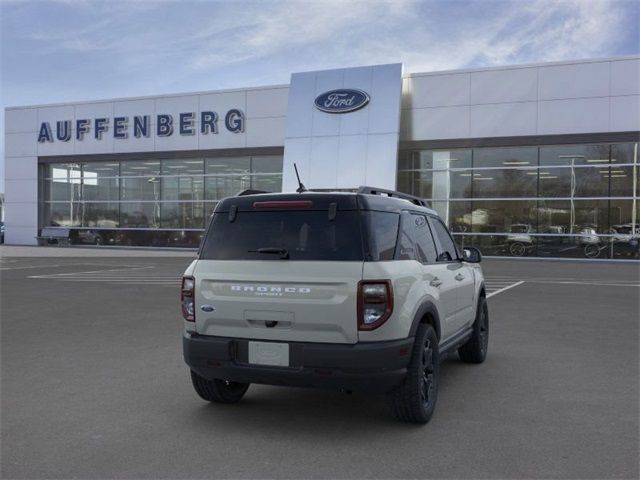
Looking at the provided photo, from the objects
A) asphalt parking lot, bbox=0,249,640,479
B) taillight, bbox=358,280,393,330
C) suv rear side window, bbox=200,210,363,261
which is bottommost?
asphalt parking lot, bbox=0,249,640,479

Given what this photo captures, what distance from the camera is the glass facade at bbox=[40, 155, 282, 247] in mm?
31844

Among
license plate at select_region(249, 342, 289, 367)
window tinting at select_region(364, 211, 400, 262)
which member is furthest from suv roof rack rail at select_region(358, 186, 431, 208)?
license plate at select_region(249, 342, 289, 367)

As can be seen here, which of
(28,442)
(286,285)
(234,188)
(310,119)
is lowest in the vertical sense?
(28,442)

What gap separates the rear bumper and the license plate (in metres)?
0.03

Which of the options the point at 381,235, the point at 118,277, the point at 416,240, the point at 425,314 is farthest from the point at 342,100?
the point at 381,235

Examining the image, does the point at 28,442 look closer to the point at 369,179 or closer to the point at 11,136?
the point at 369,179

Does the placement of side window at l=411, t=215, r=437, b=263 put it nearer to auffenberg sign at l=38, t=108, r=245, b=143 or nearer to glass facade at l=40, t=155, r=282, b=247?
glass facade at l=40, t=155, r=282, b=247

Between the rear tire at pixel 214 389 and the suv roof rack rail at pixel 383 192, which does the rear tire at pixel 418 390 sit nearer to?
the suv roof rack rail at pixel 383 192

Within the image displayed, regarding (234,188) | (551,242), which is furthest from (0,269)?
(551,242)

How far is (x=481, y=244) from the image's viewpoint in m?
27.3

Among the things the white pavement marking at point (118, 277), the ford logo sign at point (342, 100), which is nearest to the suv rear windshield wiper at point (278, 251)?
the white pavement marking at point (118, 277)

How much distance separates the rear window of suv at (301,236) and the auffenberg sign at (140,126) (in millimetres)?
26216

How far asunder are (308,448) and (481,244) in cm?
2390

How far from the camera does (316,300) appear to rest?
461cm
